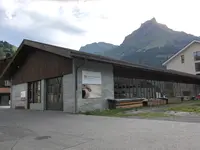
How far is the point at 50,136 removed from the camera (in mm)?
6688

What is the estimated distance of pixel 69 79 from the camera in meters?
15.1

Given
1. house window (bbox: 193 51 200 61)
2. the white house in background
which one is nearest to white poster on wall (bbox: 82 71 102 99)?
the white house in background

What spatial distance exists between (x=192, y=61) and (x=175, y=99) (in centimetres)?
2235

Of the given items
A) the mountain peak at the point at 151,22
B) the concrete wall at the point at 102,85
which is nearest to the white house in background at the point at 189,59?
the concrete wall at the point at 102,85

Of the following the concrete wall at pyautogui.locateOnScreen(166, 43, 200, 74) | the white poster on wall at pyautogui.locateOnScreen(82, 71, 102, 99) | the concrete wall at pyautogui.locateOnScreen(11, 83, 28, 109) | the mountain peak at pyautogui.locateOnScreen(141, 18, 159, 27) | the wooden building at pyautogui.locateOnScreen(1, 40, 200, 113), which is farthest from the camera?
the mountain peak at pyautogui.locateOnScreen(141, 18, 159, 27)

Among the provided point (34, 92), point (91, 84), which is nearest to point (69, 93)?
point (91, 84)

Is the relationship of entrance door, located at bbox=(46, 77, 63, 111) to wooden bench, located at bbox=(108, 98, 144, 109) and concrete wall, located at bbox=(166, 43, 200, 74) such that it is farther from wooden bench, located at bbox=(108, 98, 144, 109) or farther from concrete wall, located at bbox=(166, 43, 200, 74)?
concrete wall, located at bbox=(166, 43, 200, 74)

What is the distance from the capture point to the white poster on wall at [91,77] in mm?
14999

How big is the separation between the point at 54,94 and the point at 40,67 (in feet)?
10.0

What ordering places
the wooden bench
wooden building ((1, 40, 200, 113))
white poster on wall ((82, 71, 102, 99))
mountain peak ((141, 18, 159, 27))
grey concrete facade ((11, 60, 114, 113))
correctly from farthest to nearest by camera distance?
mountain peak ((141, 18, 159, 27)) < the wooden bench < white poster on wall ((82, 71, 102, 99)) < wooden building ((1, 40, 200, 113)) < grey concrete facade ((11, 60, 114, 113))

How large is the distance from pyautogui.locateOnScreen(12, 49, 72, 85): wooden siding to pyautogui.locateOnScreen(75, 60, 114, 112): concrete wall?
43.4 inches

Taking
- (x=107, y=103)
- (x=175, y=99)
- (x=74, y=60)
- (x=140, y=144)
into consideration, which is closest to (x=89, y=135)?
(x=140, y=144)

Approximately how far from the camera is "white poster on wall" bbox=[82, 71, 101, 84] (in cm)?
1500

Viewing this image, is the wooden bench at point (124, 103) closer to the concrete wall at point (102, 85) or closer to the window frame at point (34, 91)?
the concrete wall at point (102, 85)
